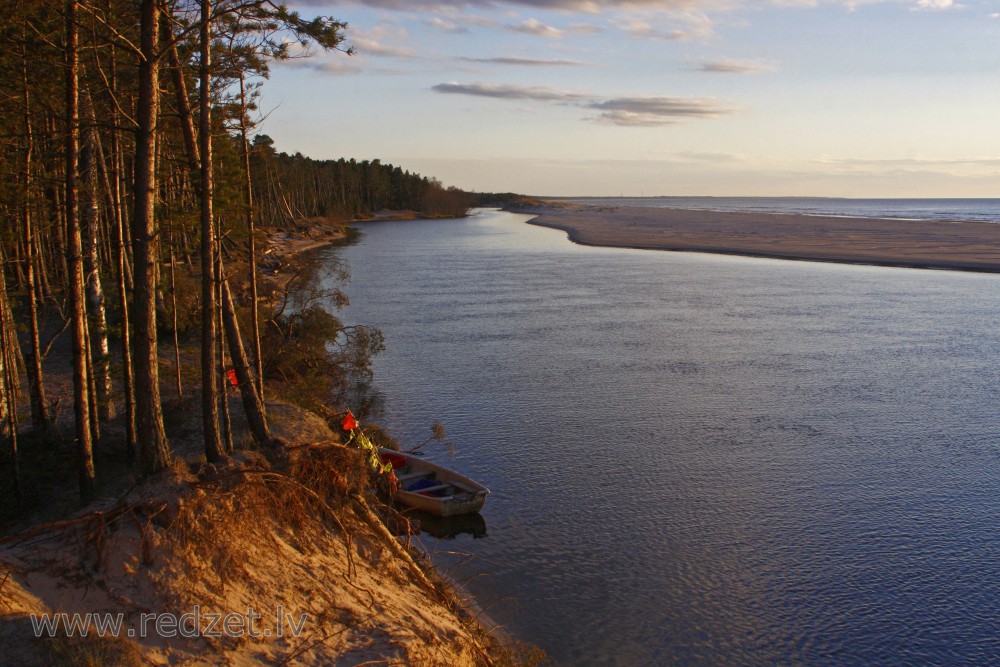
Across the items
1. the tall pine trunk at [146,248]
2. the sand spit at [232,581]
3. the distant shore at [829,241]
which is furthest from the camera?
the distant shore at [829,241]

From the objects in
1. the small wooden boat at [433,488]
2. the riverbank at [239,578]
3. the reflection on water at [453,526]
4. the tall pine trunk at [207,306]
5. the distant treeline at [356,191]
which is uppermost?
the distant treeline at [356,191]

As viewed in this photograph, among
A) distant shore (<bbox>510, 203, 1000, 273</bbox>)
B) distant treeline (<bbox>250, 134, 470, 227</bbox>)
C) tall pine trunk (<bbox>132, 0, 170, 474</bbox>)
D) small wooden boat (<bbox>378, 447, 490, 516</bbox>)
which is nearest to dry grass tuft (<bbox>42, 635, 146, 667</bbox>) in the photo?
tall pine trunk (<bbox>132, 0, 170, 474</bbox>)

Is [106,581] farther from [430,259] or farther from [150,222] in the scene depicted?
[430,259]

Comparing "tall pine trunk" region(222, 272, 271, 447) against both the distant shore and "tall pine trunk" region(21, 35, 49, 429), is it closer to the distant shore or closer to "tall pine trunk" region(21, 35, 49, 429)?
"tall pine trunk" region(21, 35, 49, 429)

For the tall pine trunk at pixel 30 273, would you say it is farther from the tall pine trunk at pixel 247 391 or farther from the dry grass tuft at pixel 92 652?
the dry grass tuft at pixel 92 652

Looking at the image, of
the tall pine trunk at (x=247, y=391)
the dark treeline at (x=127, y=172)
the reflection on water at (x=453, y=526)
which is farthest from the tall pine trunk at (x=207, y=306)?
the reflection on water at (x=453, y=526)

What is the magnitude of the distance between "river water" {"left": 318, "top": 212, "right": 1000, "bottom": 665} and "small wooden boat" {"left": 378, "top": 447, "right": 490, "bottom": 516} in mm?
545

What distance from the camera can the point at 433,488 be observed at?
16.6 m

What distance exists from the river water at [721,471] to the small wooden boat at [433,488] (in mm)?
545

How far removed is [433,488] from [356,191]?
440 ft

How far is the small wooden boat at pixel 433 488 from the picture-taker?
16.0 metres

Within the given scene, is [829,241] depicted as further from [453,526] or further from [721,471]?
[453,526]

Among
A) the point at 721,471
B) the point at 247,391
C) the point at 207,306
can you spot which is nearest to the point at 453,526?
the point at 247,391

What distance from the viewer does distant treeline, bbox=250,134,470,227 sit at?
112062 mm
